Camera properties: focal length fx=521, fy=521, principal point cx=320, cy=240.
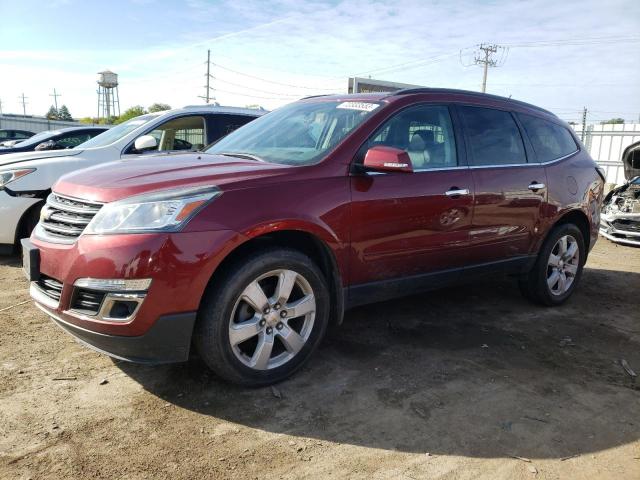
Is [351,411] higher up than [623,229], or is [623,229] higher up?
[623,229]

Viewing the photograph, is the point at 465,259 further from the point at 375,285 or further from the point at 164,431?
the point at 164,431

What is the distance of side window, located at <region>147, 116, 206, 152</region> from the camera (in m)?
6.60

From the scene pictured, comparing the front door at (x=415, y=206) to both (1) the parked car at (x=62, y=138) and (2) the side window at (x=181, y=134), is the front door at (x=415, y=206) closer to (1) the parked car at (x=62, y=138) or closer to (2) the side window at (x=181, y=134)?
(2) the side window at (x=181, y=134)

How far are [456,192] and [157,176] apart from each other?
2.09 metres

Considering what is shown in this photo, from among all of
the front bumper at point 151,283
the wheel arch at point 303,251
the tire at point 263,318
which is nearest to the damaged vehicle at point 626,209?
the wheel arch at point 303,251

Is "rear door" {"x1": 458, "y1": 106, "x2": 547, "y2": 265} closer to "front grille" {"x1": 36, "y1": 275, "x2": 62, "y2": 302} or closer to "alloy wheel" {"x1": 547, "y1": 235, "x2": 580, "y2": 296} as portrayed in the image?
"alloy wheel" {"x1": 547, "y1": 235, "x2": 580, "y2": 296}

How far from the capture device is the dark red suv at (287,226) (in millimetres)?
2635

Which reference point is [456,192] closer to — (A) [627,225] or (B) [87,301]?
(B) [87,301]

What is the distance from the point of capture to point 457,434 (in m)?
2.68

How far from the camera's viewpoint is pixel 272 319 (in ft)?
9.87

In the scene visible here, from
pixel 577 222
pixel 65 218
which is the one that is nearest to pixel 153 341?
pixel 65 218

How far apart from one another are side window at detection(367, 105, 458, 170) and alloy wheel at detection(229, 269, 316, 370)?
3.63 ft

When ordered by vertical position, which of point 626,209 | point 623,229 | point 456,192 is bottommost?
point 623,229

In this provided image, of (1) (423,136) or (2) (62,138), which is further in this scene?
(2) (62,138)
